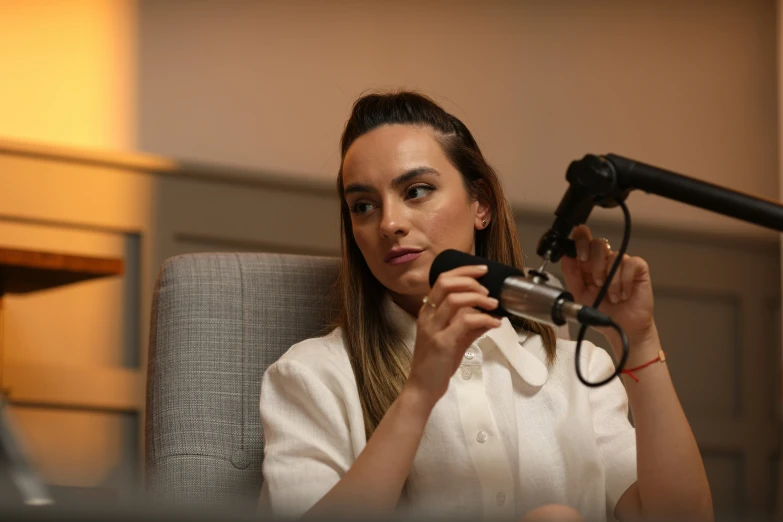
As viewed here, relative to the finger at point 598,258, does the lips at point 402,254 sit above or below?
above

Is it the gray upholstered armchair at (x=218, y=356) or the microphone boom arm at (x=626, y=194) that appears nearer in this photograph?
the microphone boom arm at (x=626, y=194)

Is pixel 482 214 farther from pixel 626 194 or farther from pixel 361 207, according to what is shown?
pixel 626 194

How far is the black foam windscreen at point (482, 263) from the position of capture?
1.06 metres

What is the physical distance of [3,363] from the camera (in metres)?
2.38

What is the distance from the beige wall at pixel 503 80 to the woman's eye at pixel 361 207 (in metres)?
1.34

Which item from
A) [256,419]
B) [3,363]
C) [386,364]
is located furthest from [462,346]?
[3,363]

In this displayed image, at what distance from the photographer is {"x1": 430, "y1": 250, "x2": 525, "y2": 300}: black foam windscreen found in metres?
1.06

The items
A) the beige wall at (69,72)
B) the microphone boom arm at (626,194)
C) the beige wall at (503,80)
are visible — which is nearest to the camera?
the microphone boom arm at (626,194)

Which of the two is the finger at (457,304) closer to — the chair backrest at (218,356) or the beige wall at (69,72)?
the chair backrest at (218,356)

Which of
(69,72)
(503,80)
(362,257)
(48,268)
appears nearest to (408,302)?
(362,257)

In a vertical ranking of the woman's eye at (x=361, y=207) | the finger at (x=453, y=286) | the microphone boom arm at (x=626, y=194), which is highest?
the woman's eye at (x=361, y=207)

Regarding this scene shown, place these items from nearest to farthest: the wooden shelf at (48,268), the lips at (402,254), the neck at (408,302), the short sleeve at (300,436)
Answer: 1. the short sleeve at (300,436)
2. the lips at (402,254)
3. the neck at (408,302)
4. the wooden shelf at (48,268)

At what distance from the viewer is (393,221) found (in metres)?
1.33

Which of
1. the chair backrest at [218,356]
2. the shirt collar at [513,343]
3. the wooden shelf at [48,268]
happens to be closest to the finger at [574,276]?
the shirt collar at [513,343]
